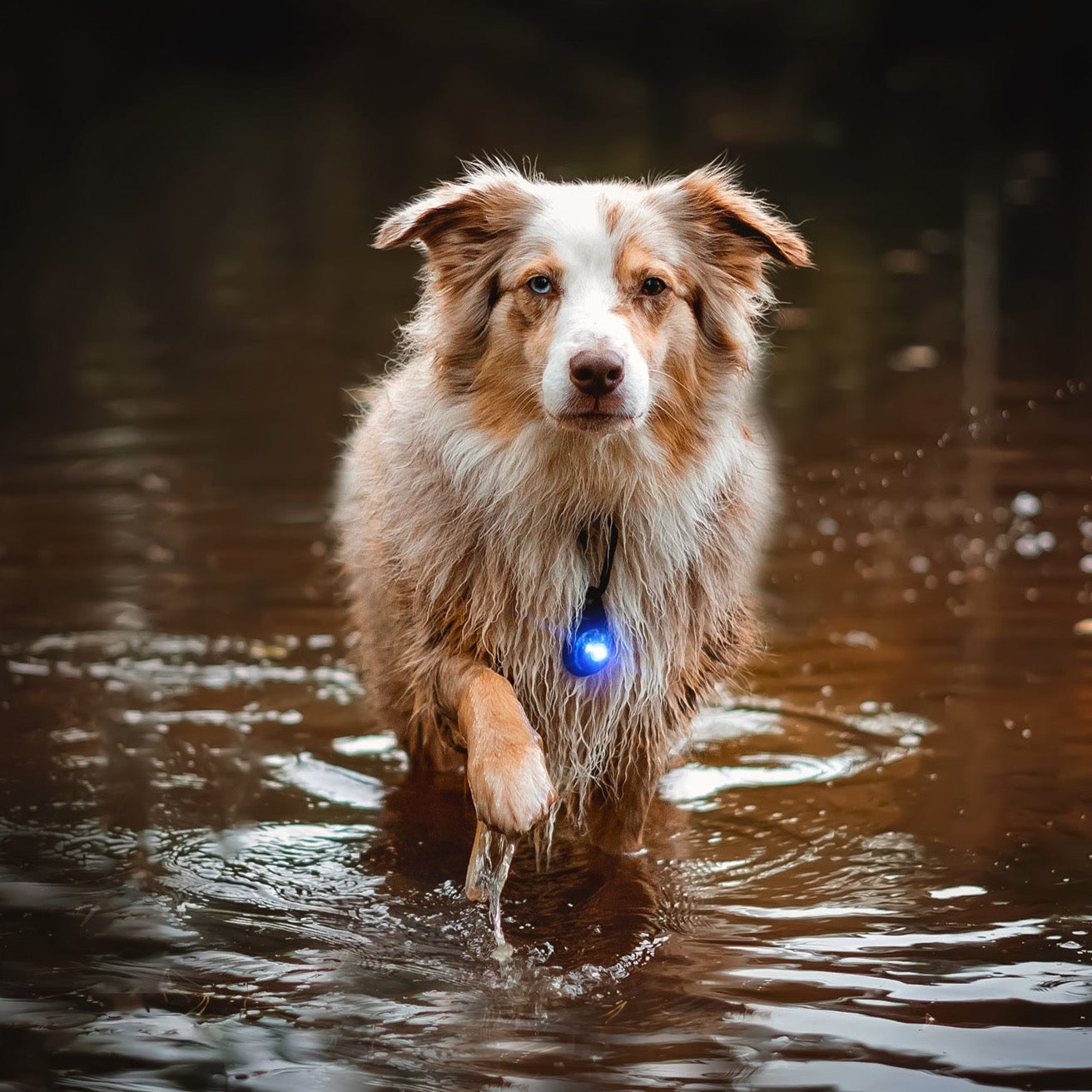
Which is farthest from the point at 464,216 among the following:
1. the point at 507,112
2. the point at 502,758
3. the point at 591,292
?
the point at 507,112

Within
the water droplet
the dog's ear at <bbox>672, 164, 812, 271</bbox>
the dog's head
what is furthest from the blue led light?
the water droplet

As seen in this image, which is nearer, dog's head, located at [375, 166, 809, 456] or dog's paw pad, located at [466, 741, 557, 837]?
dog's paw pad, located at [466, 741, 557, 837]

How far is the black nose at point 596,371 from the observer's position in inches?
158

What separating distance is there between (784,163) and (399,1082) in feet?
64.6

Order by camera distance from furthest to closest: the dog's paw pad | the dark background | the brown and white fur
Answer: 1. the dark background
2. the brown and white fur
3. the dog's paw pad

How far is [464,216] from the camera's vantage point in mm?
4594

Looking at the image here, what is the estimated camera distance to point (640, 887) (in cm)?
470

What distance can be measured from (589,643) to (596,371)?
928 millimetres

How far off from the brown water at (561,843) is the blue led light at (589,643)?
0.72m

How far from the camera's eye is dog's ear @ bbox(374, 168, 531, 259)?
450 cm

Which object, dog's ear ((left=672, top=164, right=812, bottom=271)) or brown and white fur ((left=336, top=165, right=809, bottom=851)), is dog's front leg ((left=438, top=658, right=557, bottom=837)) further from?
dog's ear ((left=672, top=164, right=812, bottom=271))

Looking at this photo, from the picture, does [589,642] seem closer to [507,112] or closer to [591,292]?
[591,292]

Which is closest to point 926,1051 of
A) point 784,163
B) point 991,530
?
point 991,530

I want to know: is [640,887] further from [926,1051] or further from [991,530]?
[991,530]
